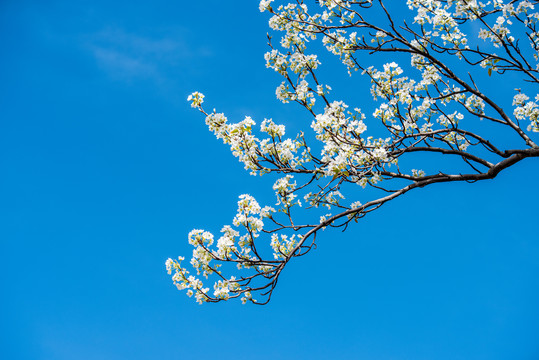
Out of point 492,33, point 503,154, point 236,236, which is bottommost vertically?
point 236,236

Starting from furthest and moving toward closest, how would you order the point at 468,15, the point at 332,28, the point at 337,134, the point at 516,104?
the point at 516,104 < the point at 332,28 < the point at 468,15 < the point at 337,134

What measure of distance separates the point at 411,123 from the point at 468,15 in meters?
1.93

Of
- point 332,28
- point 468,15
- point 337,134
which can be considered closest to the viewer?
point 337,134

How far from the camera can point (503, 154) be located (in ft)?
19.9

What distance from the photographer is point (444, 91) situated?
7551mm

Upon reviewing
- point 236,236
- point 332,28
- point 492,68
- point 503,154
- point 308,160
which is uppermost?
point 332,28

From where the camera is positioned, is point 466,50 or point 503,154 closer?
point 503,154

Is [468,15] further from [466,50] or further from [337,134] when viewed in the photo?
[337,134]

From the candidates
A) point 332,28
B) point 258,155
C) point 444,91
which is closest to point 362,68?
point 332,28

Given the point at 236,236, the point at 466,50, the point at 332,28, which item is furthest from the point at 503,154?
the point at 236,236

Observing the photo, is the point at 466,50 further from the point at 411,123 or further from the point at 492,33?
the point at 411,123

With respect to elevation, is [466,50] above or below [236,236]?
above

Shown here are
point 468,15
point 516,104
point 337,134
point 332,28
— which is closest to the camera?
point 337,134

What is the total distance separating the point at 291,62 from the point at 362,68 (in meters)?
1.35
